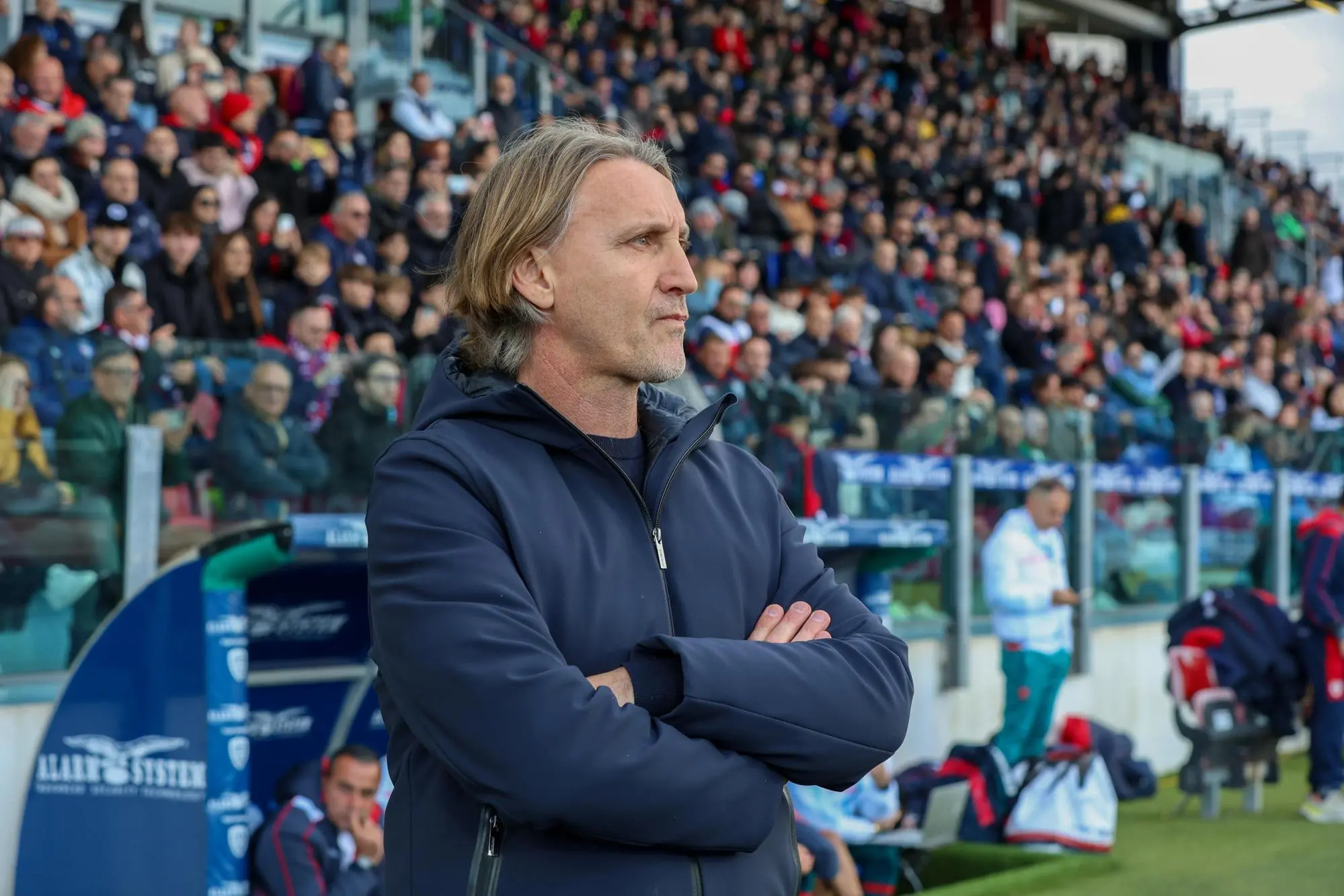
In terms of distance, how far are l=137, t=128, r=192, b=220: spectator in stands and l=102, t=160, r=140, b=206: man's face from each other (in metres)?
0.27

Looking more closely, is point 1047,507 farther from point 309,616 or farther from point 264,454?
point 264,454

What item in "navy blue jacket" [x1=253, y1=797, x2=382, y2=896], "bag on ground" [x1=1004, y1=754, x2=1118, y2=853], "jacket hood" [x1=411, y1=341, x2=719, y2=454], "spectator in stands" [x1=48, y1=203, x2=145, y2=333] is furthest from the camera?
"spectator in stands" [x1=48, y1=203, x2=145, y2=333]

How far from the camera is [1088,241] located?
18688 mm

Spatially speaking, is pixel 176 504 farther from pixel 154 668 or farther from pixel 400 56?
pixel 400 56

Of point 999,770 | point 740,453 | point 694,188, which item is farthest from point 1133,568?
point 740,453

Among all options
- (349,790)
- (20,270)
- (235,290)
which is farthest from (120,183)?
(349,790)

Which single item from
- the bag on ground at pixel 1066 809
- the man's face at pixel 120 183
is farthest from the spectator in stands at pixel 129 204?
the bag on ground at pixel 1066 809

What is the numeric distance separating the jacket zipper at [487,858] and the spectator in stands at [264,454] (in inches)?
143

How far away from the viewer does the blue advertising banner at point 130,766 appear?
478 centimetres

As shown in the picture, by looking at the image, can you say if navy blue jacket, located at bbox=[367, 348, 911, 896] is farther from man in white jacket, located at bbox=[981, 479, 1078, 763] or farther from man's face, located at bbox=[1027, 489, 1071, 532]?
man's face, located at bbox=[1027, 489, 1071, 532]

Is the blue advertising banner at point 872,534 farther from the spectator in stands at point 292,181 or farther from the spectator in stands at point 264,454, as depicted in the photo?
the spectator in stands at point 292,181

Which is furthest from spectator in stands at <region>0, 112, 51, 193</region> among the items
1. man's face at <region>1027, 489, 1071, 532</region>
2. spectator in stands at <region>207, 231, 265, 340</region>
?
man's face at <region>1027, 489, 1071, 532</region>

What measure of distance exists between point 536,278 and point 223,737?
9.82ft

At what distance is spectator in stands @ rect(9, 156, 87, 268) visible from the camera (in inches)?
303
